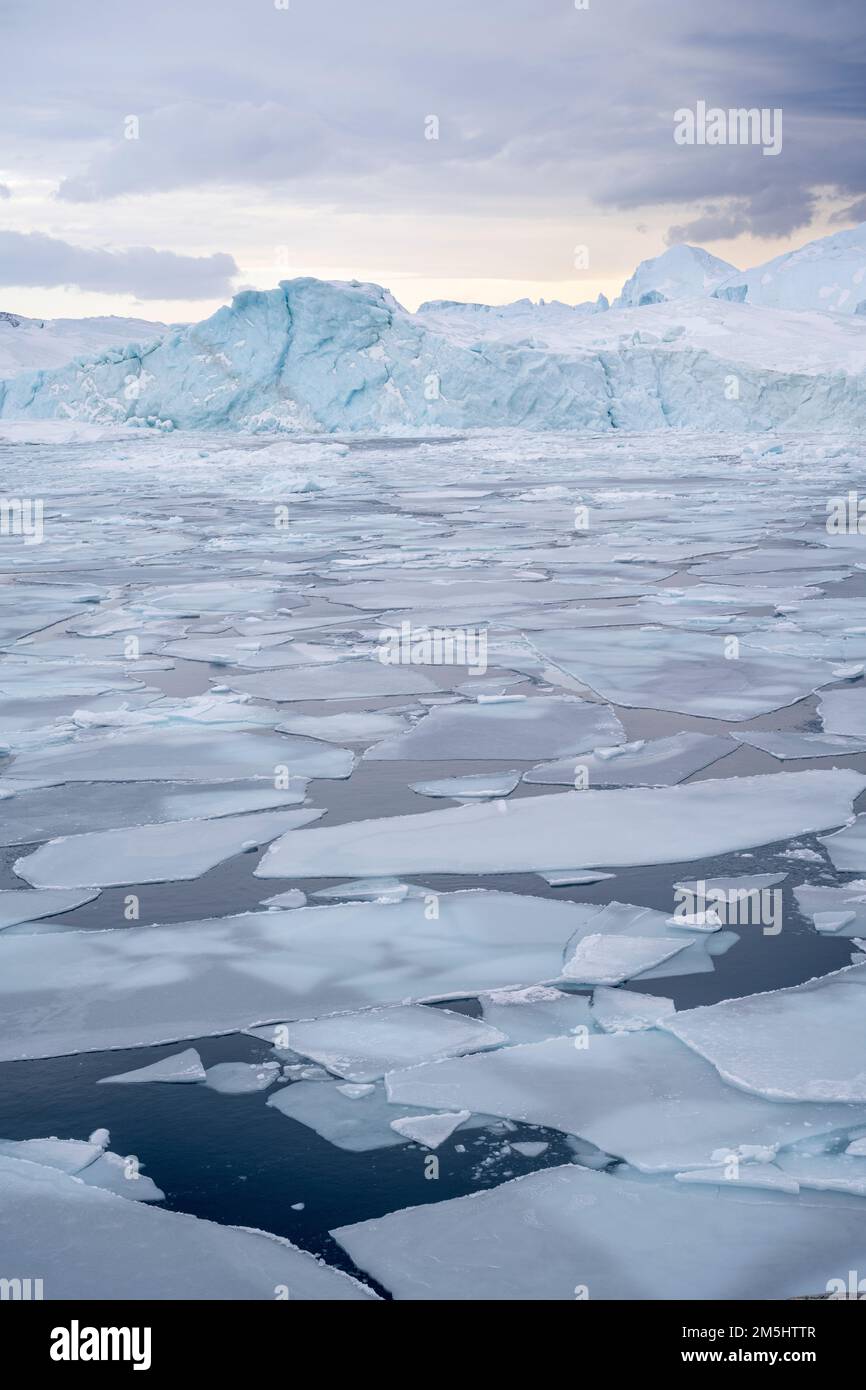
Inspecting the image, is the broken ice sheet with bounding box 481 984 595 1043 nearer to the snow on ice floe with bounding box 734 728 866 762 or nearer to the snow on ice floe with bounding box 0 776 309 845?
the snow on ice floe with bounding box 0 776 309 845

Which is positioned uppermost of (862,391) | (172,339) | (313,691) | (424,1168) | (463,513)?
(172,339)

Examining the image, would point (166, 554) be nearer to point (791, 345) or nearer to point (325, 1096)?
point (325, 1096)

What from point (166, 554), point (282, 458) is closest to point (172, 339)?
point (282, 458)

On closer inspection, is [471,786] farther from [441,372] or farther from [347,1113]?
[441,372]

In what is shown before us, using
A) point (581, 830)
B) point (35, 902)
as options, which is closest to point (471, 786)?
point (581, 830)

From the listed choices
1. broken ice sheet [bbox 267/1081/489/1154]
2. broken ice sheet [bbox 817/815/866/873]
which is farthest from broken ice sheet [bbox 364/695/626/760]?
broken ice sheet [bbox 267/1081/489/1154]

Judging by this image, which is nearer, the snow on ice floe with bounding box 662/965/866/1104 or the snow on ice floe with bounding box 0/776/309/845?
the snow on ice floe with bounding box 662/965/866/1104
